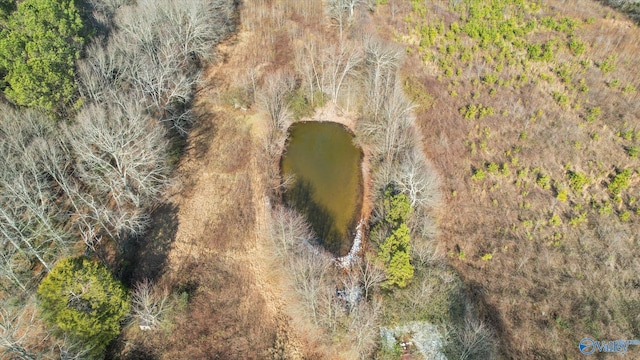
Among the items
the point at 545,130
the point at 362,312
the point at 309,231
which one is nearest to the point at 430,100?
the point at 545,130

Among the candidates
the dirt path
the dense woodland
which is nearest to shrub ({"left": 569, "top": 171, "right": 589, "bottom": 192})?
the dirt path

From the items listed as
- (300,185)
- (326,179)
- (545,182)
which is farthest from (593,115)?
Answer: (300,185)

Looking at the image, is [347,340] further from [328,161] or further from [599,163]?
[599,163]

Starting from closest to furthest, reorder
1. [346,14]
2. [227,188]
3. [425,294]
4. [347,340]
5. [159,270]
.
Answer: [347,340], [425,294], [159,270], [227,188], [346,14]

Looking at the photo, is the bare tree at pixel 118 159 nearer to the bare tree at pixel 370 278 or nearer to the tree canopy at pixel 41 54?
the tree canopy at pixel 41 54

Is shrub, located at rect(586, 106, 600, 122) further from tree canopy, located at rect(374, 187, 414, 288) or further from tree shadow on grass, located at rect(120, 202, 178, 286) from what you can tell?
tree shadow on grass, located at rect(120, 202, 178, 286)

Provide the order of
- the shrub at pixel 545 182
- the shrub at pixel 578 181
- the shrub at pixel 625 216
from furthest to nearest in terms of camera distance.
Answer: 1. the shrub at pixel 545 182
2. the shrub at pixel 578 181
3. the shrub at pixel 625 216

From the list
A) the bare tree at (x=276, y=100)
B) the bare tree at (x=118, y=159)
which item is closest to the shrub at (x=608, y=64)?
the bare tree at (x=276, y=100)
